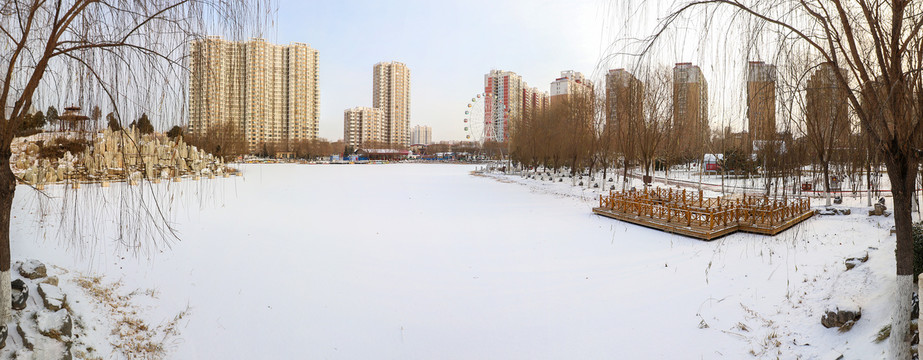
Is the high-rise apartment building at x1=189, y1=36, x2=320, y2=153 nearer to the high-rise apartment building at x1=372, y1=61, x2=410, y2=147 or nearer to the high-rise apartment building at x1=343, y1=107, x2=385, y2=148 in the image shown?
the high-rise apartment building at x1=372, y1=61, x2=410, y2=147

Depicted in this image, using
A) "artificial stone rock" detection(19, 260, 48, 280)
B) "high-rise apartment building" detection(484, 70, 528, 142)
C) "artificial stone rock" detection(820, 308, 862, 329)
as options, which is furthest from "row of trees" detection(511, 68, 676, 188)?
"high-rise apartment building" detection(484, 70, 528, 142)

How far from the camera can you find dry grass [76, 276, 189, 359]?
4555mm

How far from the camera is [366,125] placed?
131250mm

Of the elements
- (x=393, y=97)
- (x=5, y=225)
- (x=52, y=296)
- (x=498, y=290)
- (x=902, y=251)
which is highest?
(x=393, y=97)

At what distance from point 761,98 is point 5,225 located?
6274mm

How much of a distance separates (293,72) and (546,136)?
27.4 m

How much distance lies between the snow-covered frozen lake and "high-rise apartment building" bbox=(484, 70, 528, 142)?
39.2 metres

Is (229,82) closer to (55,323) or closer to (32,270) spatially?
(55,323)

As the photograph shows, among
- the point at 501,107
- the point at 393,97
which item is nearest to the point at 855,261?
the point at 501,107

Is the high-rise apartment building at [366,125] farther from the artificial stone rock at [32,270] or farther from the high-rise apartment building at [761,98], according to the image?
the high-rise apartment building at [761,98]

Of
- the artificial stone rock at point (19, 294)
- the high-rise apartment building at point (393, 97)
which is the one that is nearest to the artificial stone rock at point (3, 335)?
the artificial stone rock at point (19, 294)

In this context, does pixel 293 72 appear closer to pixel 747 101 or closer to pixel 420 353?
pixel 420 353

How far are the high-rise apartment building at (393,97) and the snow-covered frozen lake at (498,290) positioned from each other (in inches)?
4699

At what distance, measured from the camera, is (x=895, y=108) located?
2.87 meters
